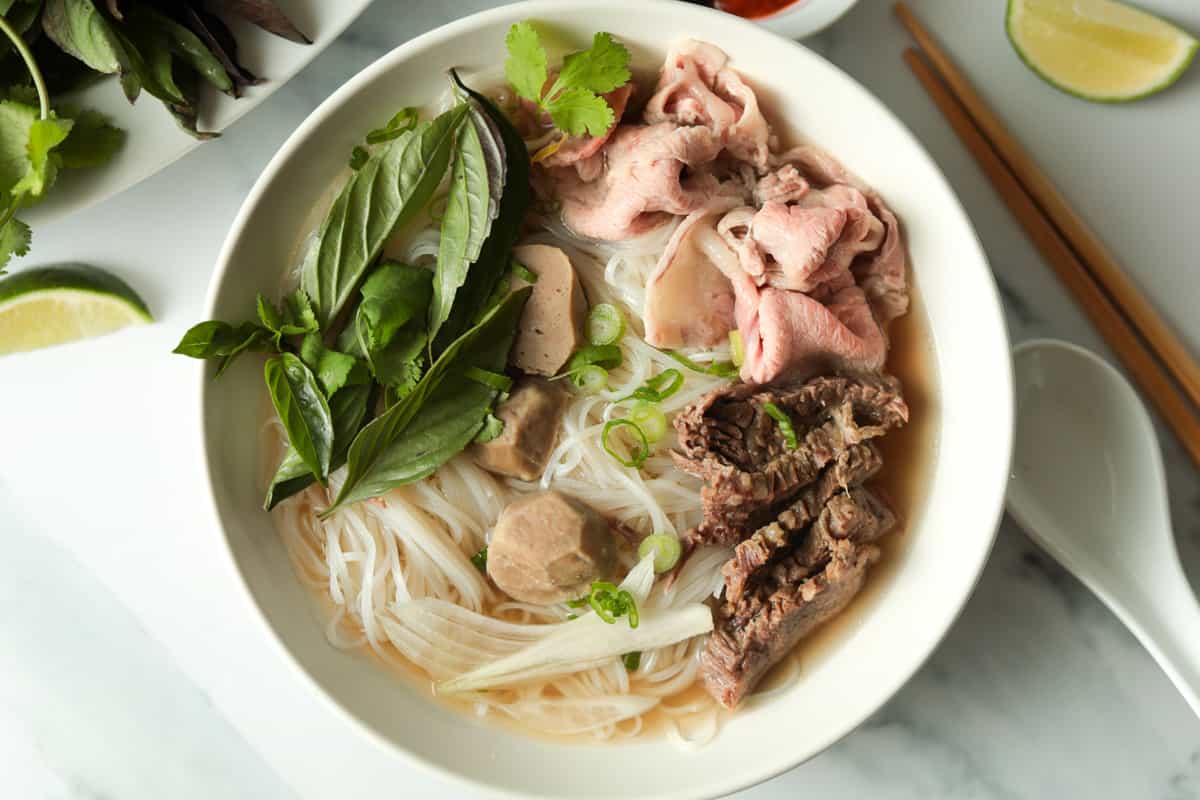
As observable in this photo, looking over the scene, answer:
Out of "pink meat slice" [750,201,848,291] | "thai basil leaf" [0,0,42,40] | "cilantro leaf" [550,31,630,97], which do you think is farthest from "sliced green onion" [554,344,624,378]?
"thai basil leaf" [0,0,42,40]

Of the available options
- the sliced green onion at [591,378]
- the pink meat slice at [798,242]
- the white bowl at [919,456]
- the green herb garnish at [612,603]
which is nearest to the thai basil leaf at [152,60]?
the white bowl at [919,456]

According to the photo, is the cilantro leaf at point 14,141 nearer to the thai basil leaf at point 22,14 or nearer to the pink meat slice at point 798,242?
the thai basil leaf at point 22,14

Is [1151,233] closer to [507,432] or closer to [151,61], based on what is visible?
[507,432]

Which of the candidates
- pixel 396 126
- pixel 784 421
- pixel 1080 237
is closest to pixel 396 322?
pixel 396 126

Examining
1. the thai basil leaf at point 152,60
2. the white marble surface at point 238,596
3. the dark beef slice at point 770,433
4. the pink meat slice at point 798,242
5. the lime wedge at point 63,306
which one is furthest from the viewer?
the lime wedge at point 63,306

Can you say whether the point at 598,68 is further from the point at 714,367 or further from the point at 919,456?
the point at 919,456

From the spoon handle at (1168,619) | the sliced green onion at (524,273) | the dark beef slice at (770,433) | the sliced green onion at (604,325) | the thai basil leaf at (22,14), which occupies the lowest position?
the spoon handle at (1168,619)
